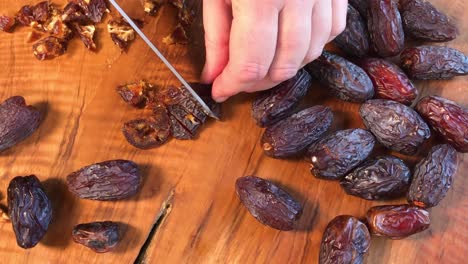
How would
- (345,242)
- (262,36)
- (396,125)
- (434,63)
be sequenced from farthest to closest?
(434,63)
(396,125)
(345,242)
(262,36)

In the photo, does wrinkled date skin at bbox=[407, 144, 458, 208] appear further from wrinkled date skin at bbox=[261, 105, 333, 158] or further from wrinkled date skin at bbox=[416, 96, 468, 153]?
wrinkled date skin at bbox=[261, 105, 333, 158]

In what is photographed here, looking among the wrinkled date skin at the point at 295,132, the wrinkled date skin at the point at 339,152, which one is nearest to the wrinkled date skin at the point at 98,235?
the wrinkled date skin at the point at 295,132

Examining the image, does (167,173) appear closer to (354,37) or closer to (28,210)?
(28,210)

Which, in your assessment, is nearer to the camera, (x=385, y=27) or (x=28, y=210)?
(x=28, y=210)

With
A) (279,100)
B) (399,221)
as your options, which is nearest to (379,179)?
(399,221)

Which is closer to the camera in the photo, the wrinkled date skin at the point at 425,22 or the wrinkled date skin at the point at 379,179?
the wrinkled date skin at the point at 379,179

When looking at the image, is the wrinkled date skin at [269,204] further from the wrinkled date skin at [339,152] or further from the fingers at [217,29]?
the fingers at [217,29]
